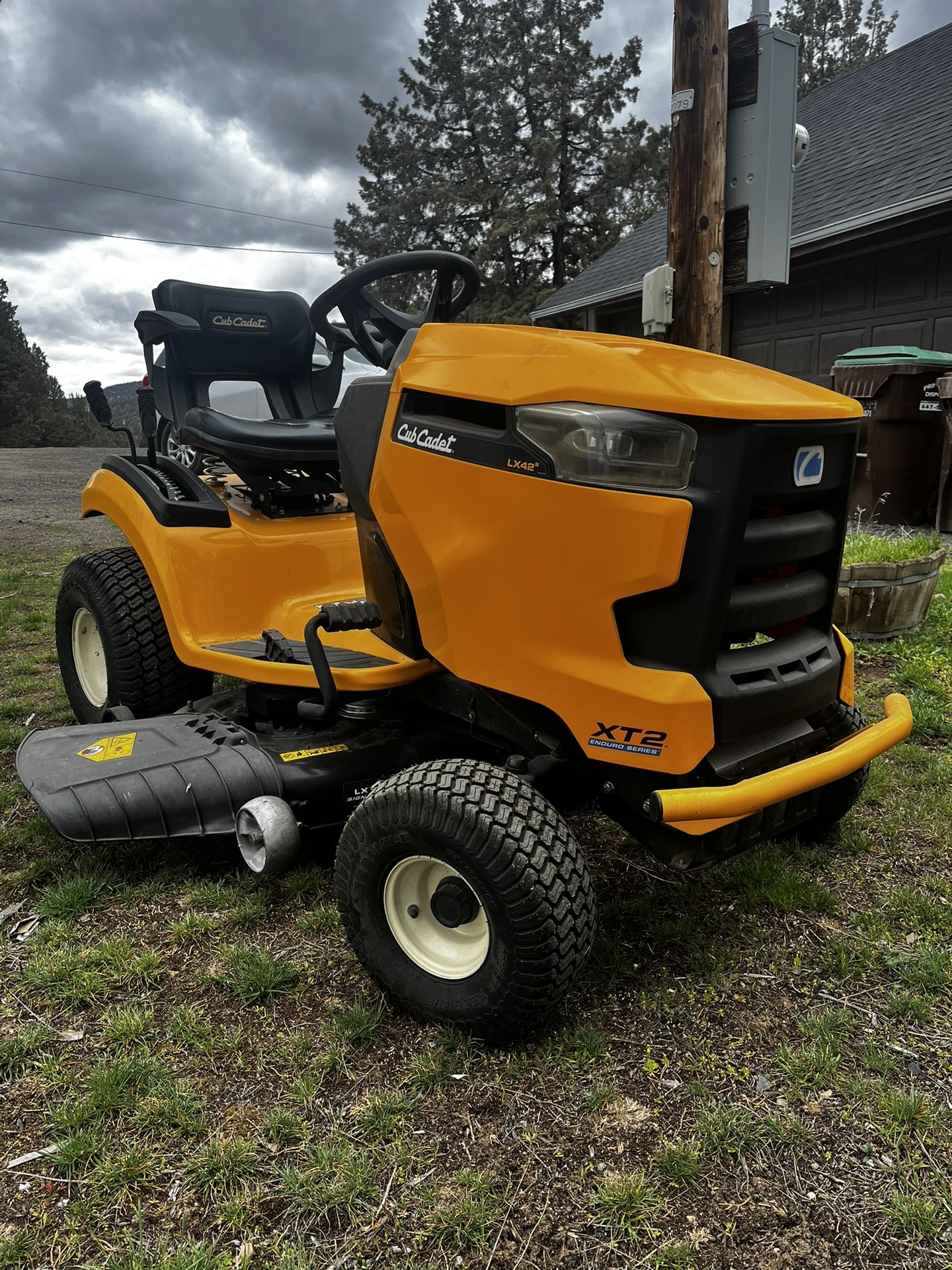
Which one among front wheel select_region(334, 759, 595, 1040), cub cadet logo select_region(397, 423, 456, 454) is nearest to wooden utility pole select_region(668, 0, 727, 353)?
cub cadet logo select_region(397, 423, 456, 454)

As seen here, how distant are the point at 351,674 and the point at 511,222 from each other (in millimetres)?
22464

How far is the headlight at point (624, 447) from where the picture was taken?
1643mm

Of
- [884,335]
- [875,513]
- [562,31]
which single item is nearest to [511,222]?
[562,31]

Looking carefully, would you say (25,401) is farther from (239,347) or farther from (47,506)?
(239,347)

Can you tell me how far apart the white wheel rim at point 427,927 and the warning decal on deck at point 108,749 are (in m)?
0.93

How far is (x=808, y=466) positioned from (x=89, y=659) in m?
2.82

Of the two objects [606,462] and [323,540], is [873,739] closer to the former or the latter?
[606,462]

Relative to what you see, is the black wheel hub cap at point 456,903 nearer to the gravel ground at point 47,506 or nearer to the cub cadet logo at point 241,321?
the cub cadet logo at point 241,321

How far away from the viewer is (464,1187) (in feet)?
5.10

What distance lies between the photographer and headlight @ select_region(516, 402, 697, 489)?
164 centimetres

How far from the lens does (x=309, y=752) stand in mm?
2469

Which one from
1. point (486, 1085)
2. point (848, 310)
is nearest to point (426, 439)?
point (486, 1085)

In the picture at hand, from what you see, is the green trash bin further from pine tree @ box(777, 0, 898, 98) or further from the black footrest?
pine tree @ box(777, 0, 898, 98)

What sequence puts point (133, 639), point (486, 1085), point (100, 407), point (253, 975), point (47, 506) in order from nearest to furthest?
point (486, 1085) → point (253, 975) → point (133, 639) → point (100, 407) → point (47, 506)
